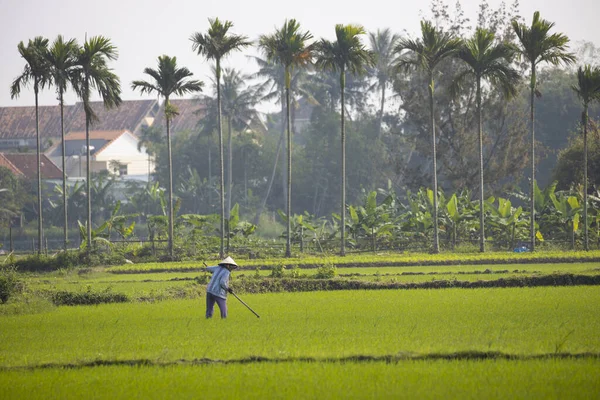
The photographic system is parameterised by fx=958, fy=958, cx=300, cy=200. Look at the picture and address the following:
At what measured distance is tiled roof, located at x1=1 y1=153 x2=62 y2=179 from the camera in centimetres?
6688

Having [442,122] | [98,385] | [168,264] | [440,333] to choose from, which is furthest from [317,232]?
[98,385]

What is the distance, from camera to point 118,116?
8844cm

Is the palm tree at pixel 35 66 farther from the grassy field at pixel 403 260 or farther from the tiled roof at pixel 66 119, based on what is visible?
the tiled roof at pixel 66 119

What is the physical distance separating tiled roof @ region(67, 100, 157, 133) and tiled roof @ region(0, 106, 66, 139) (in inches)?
62.2

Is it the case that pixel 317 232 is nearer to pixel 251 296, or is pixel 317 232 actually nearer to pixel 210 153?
pixel 251 296

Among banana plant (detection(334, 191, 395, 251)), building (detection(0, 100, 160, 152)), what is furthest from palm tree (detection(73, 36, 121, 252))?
building (detection(0, 100, 160, 152))

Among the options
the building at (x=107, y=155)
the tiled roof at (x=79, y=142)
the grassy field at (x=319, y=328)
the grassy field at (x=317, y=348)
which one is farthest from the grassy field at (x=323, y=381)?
the tiled roof at (x=79, y=142)

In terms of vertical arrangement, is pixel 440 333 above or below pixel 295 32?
below

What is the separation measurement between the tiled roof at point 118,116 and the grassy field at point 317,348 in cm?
6609

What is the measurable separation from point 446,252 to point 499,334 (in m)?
24.6

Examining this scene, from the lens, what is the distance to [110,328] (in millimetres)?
17484

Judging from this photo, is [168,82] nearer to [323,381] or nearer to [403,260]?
[403,260]

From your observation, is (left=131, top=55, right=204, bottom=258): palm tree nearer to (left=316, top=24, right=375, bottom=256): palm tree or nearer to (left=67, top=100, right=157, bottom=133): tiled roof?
(left=316, top=24, right=375, bottom=256): palm tree

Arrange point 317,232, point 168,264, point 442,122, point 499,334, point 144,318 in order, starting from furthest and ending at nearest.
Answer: point 442,122 < point 317,232 < point 168,264 < point 144,318 < point 499,334
